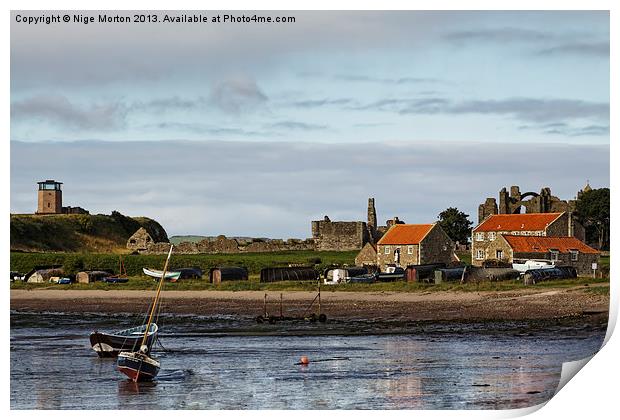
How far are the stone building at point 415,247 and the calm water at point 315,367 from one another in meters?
19.2

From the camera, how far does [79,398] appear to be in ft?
57.5

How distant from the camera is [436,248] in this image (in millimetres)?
47000

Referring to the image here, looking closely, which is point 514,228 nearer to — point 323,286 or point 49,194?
point 323,286

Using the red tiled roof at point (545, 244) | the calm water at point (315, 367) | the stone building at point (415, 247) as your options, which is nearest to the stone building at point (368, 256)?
the stone building at point (415, 247)

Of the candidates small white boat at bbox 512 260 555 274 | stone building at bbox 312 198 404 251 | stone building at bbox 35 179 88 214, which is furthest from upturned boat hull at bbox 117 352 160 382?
stone building at bbox 312 198 404 251

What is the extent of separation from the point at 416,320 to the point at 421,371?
8.44 metres

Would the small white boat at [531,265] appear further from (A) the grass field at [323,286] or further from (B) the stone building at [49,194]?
(B) the stone building at [49,194]

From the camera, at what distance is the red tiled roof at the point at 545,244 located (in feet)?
143

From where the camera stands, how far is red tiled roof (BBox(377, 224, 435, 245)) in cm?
4700

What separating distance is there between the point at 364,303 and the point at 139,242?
2383 centimetres

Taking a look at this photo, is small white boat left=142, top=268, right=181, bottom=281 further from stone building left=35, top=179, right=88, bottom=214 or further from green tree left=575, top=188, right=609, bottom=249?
green tree left=575, top=188, right=609, bottom=249

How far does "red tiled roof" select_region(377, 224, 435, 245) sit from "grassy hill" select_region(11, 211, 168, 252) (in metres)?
9.87

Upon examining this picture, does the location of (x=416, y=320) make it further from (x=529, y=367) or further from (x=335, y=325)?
(x=529, y=367)
